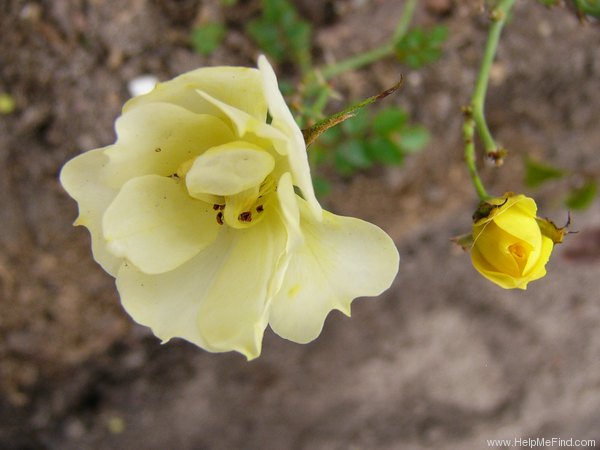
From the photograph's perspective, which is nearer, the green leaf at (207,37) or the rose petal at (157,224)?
the rose petal at (157,224)

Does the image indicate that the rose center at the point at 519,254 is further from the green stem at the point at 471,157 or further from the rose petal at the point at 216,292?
the rose petal at the point at 216,292

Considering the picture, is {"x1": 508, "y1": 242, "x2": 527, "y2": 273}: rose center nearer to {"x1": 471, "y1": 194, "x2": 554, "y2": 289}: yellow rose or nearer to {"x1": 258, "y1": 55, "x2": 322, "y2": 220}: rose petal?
{"x1": 471, "y1": 194, "x2": 554, "y2": 289}: yellow rose

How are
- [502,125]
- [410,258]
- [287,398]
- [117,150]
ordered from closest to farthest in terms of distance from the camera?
[117,150] < [502,125] < [410,258] < [287,398]

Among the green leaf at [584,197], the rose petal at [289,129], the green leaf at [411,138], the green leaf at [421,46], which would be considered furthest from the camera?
the green leaf at [584,197]

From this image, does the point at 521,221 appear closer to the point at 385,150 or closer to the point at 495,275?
the point at 495,275

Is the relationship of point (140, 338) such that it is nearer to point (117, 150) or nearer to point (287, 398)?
point (287, 398)

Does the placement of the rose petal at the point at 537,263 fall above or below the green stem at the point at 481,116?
below

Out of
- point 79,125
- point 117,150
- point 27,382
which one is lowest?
point 27,382

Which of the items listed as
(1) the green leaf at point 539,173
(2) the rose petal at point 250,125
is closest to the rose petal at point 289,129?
(2) the rose petal at point 250,125

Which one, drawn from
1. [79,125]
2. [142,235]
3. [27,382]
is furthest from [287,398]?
[142,235]
